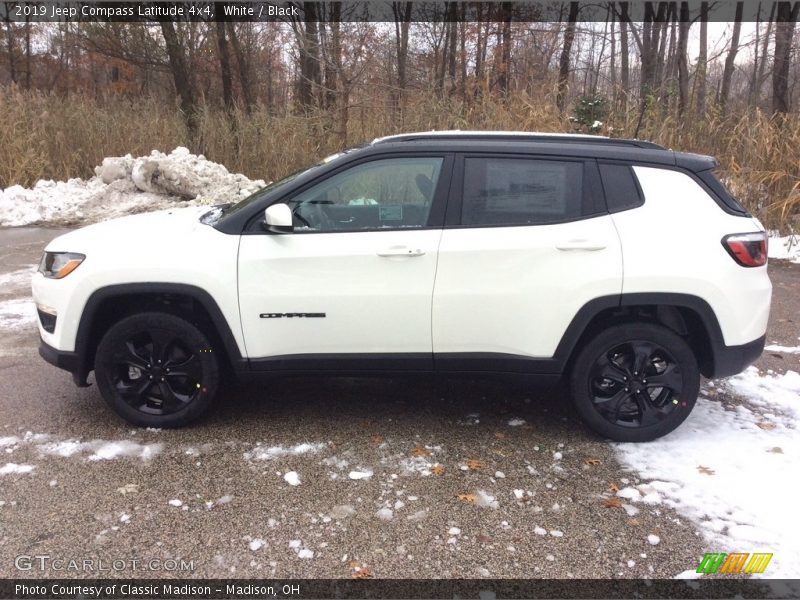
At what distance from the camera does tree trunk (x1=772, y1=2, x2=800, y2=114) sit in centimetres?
1401

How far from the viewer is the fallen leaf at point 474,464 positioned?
3416 mm

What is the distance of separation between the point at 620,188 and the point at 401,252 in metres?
1.33

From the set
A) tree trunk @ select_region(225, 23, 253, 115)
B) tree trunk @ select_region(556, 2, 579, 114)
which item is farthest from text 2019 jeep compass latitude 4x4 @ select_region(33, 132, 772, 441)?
tree trunk @ select_region(225, 23, 253, 115)

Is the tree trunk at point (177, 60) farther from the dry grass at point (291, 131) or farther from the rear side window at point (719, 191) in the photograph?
the rear side window at point (719, 191)

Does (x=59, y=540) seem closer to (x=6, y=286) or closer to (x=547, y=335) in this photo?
(x=547, y=335)

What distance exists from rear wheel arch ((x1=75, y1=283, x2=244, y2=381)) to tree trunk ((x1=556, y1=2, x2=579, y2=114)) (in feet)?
31.4

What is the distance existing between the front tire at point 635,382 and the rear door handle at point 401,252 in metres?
1.15

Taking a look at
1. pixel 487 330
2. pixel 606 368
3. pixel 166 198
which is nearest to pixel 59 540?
pixel 487 330

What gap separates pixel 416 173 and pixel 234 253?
1.18m

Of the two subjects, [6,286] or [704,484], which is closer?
[704,484]

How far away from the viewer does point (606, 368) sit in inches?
144

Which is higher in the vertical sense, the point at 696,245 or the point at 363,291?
the point at 696,245

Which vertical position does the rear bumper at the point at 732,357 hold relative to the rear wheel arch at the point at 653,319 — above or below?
below

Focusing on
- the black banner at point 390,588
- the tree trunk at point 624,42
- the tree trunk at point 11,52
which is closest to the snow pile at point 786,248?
the black banner at point 390,588
